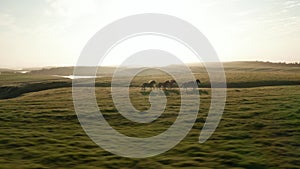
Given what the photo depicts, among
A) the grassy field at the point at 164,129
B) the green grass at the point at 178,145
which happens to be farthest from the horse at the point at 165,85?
the green grass at the point at 178,145

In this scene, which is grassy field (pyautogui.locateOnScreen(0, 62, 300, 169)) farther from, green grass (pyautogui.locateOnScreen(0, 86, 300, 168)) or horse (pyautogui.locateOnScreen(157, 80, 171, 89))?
horse (pyautogui.locateOnScreen(157, 80, 171, 89))

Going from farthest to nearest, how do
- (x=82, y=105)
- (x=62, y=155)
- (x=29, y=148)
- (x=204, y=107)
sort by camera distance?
(x=82, y=105)
(x=204, y=107)
(x=29, y=148)
(x=62, y=155)

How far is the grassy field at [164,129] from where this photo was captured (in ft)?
74.0

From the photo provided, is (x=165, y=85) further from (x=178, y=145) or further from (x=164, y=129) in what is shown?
(x=178, y=145)

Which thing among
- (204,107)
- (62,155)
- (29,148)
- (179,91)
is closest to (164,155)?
(62,155)

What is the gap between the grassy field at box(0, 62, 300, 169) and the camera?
2256 centimetres

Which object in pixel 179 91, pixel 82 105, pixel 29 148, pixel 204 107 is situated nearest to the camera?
pixel 29 148

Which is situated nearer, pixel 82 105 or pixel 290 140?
pixel 290 140

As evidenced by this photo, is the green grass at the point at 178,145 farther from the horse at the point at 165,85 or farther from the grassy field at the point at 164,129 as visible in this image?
the horse at the point at 165,85

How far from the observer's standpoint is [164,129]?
1296 inches

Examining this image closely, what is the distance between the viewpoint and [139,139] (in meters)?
29.4

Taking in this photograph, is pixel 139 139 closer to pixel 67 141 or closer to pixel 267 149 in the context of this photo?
pixel 67 141

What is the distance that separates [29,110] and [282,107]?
111ft

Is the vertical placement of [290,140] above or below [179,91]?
below
